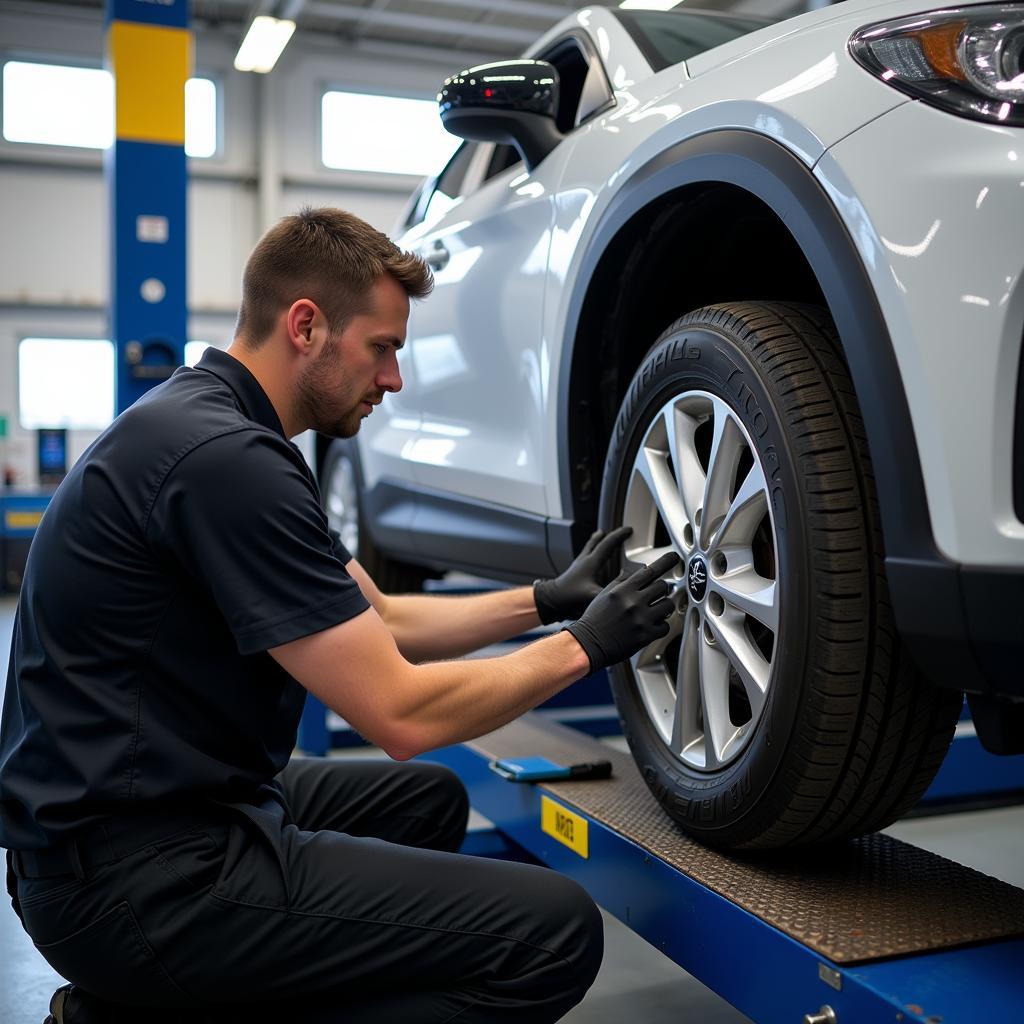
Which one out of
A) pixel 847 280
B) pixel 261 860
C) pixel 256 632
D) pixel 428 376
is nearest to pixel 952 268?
pixel 847 280

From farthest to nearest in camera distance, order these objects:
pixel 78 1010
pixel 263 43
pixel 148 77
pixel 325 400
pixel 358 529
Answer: pixel 263 43
pixel 148 77
pixel 358 529
pixel 325 400
pixel 78 1010

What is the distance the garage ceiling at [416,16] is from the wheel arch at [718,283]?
9105 mm

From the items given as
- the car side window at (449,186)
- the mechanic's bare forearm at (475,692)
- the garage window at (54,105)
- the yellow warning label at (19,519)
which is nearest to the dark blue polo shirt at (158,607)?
the mechanic's bare forearm at (475,692)

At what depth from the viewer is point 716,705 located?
1426 millimetres

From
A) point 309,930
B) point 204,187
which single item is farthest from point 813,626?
point 204,187

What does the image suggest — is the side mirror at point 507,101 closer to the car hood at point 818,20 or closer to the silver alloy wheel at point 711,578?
the car hood at point 818,20

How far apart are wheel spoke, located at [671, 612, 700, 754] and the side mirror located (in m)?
0.97

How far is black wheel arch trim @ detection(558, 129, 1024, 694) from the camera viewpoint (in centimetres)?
110

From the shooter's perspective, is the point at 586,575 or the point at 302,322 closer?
the point at 302,322

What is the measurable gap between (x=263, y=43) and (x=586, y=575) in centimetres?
919

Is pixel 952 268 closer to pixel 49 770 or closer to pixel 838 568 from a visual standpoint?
pixel 838 568

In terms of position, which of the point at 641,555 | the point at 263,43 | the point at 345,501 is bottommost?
the point at 345,501

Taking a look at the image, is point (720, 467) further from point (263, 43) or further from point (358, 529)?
point (263, 43)


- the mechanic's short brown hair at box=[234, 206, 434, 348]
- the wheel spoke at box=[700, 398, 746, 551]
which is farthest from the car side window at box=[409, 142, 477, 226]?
the wheel spoke at box=[700, 398, 746, 551]
